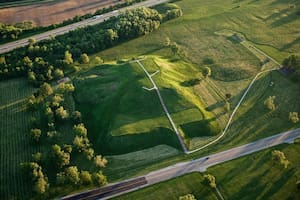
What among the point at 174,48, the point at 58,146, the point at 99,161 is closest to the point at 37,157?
the point at 58,146

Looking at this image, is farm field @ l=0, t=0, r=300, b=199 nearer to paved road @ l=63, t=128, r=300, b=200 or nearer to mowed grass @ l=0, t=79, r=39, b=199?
mowed grass @ l=0, t=79, r=39, b=199

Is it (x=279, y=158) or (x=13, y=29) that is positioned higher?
(x=13, y=29)

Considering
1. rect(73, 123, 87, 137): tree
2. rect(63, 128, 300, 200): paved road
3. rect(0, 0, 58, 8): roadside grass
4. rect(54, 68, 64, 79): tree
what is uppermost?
rect(0, 0, 58, 8): roadside grass

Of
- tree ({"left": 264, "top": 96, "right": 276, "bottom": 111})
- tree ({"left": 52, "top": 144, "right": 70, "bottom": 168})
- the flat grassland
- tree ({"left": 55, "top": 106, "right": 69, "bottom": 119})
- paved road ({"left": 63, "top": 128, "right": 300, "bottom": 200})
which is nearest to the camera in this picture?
paved road ({"left": 63, "top": 128, "right": 300, "bottom": 200})

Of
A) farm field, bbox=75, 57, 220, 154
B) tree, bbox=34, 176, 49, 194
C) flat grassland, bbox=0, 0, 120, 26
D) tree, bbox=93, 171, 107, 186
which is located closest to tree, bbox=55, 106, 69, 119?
farm field, bbox=75, 57, 220, 154

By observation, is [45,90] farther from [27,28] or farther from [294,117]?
[294,117]

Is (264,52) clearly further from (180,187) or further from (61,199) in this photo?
(61,199)

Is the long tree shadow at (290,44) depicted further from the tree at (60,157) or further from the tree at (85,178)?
the tree at (60,157)
